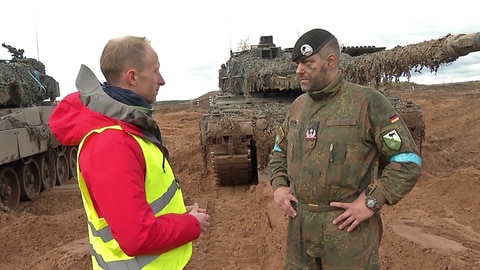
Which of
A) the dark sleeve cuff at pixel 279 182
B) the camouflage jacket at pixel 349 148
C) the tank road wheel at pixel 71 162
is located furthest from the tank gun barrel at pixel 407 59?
the tank road wheel at pixel 71 162

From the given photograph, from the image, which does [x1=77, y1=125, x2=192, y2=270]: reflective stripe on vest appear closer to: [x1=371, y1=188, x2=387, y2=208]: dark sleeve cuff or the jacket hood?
the jacket hood

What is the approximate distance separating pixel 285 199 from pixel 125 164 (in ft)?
4.30

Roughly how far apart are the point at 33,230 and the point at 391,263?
4.45 meters

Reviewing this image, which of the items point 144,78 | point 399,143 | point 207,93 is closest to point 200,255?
point 399,143

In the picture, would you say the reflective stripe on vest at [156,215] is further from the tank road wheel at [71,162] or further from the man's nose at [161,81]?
the tank road wheel at [71,162]

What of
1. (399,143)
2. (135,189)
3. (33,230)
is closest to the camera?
(135,189)

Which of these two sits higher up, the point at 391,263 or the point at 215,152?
the point at 215,152

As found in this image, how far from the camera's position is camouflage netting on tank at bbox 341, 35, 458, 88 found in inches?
175

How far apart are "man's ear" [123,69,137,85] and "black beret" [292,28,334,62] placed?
1064mm

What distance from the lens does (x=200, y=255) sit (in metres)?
5.32

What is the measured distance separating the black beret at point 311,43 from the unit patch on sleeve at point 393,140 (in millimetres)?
568

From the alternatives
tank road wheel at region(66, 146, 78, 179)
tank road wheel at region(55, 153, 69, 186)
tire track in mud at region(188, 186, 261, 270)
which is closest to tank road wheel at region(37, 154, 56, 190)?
tank road wheel at region(55, 153, 69, 186)

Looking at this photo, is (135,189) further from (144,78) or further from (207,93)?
(207,93)

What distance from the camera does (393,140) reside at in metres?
2.46
